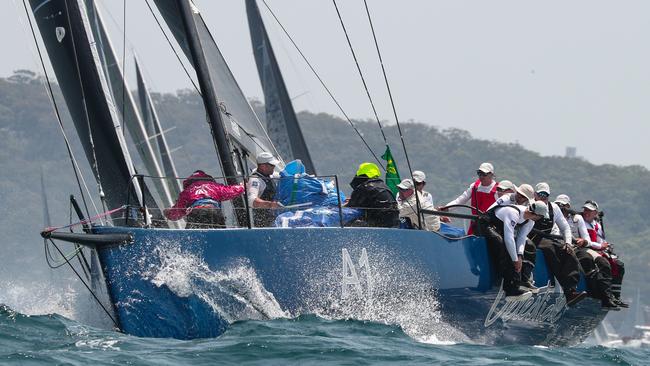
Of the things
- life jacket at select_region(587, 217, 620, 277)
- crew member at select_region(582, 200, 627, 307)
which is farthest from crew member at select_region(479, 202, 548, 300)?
life jacket at select_region(587, 217, 620, 277)

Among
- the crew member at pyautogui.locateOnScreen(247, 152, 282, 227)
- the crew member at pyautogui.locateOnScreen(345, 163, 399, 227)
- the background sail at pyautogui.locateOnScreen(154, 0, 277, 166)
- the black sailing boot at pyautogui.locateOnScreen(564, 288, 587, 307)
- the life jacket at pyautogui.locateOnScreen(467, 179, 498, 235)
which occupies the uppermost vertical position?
the background sail at pyautogui.locateOnScreen(154, 0, 277, 166)

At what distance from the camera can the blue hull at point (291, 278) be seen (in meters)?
8.46

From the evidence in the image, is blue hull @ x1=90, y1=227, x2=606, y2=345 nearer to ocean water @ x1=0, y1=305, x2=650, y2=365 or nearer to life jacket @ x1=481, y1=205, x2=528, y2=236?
ocean water @ x1=0, y1=305, x2=650, y2=365

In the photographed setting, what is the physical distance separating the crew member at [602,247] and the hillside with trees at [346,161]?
160 ft

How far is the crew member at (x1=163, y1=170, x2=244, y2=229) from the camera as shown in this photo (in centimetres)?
888

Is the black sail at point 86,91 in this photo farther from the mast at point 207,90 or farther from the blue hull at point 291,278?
the blue hull at point 291,278

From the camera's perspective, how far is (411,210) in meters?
10.0

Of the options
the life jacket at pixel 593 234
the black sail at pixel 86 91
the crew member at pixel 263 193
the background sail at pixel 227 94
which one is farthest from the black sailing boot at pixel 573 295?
the black sail at pixel 86 91

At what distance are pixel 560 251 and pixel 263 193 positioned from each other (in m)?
2.61

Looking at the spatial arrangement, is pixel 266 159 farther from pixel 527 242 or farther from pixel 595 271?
pixel 595 271

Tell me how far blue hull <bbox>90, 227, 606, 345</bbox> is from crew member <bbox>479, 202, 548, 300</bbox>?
5.5 inches

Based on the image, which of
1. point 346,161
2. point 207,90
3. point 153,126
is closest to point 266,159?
point 207,90

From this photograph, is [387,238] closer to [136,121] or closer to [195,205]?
[195,205]

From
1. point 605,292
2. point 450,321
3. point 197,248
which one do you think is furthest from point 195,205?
point 605,292
